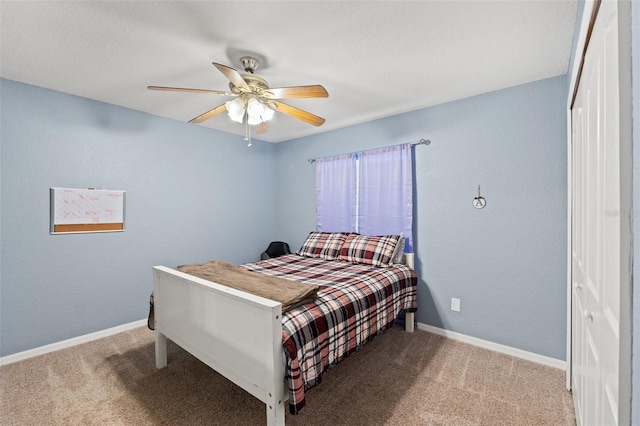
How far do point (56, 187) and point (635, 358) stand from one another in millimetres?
3691

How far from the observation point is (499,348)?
2.60 meters

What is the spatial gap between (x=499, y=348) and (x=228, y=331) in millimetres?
2394

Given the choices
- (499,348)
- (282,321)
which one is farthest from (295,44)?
(499,348)

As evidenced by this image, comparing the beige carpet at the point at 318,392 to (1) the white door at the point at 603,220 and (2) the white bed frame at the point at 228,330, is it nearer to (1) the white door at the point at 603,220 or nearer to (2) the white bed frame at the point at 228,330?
(2) the white bed frame at the point at 228,330

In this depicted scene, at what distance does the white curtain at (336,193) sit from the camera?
3.65 m

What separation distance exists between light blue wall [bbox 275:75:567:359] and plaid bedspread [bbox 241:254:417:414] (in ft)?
1.53

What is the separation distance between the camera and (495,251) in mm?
2631

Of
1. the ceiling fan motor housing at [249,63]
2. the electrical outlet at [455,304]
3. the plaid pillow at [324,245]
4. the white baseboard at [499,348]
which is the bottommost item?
the white baseboard at [499,348]

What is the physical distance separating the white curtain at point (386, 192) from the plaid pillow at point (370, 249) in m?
0.21

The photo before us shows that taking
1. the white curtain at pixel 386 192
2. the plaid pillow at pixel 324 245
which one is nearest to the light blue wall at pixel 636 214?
the white curtain at pixel 386 192

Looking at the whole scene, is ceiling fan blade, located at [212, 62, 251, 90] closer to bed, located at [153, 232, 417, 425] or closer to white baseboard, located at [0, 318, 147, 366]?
bed, located at [153, 232, 417, 425]

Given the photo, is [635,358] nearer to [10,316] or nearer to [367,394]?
[367,394]

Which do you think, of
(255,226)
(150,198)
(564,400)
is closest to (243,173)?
(255,226)

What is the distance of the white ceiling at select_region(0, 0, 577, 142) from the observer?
1604 mm
